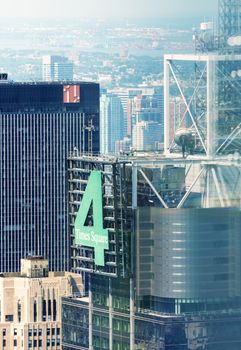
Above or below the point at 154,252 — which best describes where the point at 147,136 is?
above

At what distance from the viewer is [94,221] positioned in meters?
61.8

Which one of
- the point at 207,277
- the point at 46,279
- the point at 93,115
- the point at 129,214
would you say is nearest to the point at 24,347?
the point at 46,279

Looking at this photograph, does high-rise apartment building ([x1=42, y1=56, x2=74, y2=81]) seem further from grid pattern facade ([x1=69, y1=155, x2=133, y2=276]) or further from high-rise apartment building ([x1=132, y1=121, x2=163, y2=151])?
high-rise apartment building ([x1=132, y1=121, x2=163, y2=151])

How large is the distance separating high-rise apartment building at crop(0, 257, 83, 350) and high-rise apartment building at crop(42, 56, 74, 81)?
5.48m

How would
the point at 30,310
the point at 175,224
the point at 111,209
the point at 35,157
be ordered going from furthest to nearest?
the point at 35,157, the point at 30,310, the point at 111,209, the point at 175,224

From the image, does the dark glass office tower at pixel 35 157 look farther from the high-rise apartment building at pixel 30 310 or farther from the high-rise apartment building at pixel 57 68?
the high-rise apartment building at pixel 30 310

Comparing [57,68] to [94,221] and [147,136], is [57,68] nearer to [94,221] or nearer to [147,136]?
[94,221]

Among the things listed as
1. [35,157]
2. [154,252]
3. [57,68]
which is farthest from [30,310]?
[154,252]

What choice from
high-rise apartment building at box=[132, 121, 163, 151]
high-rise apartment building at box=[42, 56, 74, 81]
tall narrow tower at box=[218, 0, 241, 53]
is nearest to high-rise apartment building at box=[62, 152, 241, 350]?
high-rise apartment building at box=[132, 121, 163, 151]

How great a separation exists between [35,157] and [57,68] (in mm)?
11004

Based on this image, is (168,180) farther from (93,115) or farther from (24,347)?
(93,115)

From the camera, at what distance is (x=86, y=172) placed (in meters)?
62.2

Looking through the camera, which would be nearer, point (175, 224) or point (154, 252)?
point (175, 224)

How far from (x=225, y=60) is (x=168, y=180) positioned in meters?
5.92
